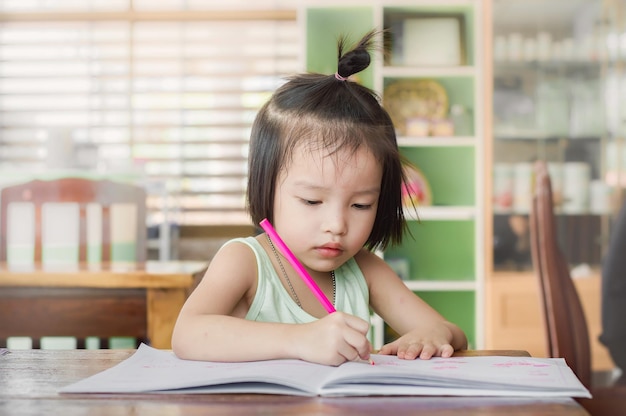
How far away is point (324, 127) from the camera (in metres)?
0.97

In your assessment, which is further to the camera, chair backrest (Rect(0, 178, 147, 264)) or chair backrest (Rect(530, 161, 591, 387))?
chair backrest (Rect(0, 178, 147, 264))

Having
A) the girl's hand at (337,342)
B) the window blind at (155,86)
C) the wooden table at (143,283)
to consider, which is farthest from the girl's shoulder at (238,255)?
the window blind at (155,86)

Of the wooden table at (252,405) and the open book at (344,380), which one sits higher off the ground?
the open book at (344,380)

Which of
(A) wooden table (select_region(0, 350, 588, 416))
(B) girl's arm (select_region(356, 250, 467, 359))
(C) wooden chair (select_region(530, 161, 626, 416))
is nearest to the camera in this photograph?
(A) wooden table (select_region(0, 350, 588, 416))

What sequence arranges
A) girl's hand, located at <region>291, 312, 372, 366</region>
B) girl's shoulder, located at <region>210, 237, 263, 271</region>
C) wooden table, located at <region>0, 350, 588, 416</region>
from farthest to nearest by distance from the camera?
girl's shoulder, located at <region>210, 237, 263, 271</region> → girl's hand, located at <region>291, 312, 372, 366</region> → wooden table, located at <region>0, 350, 588, 416</region>

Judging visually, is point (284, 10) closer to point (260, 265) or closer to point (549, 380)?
point (260, 265)

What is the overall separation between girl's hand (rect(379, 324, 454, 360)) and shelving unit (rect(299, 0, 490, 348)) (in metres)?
2.54

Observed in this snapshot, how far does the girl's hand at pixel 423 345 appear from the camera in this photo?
812mm

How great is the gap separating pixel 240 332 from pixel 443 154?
2.91 meters

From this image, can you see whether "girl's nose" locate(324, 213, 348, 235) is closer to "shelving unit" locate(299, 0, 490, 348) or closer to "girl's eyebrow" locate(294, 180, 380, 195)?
"girl's eyebrow" locate(294, 180, 380, 195)

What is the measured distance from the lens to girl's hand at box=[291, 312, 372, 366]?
2.36ft

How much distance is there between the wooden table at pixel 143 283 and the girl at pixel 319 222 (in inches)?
25.6

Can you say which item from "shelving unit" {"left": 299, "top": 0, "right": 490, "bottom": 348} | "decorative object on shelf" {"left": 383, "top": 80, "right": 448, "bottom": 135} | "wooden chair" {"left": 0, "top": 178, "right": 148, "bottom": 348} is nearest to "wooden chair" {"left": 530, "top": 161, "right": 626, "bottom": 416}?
"wooden chair" {"left": 0, "top": 178, "right": 148, "bottom": 348}

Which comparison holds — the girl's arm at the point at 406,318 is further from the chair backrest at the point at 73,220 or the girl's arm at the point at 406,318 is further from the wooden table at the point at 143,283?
the chair backrest at the point at 73,220
